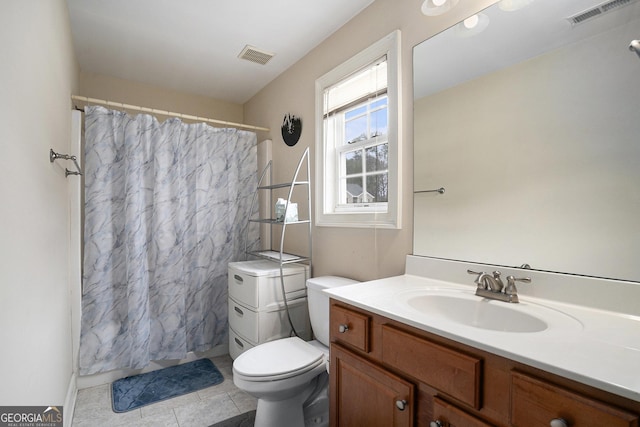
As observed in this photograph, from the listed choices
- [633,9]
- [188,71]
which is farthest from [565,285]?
[188,71]

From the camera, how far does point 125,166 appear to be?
2.25 metres

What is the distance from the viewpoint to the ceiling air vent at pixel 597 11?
97 centimetres

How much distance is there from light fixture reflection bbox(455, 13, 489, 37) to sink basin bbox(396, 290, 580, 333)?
43.9 inches

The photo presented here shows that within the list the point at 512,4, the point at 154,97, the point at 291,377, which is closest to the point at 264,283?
the point at 291,377

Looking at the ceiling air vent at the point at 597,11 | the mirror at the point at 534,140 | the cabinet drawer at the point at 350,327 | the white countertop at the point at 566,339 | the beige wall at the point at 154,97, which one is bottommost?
the cabinet drawer at the point at 350,327

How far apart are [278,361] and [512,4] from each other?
6.15 ft

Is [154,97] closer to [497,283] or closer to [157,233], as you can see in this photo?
[157,233]

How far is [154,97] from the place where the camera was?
294cm

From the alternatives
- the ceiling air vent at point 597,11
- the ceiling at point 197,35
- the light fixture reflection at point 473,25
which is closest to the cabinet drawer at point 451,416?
the ceiling air vent at point 597,11

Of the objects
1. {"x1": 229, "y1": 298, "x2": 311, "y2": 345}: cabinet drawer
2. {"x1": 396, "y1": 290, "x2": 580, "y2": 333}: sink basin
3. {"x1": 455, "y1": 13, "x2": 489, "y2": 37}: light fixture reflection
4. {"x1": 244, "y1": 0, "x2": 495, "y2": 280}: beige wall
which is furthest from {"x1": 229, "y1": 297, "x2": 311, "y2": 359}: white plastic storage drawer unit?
{"x1": 455, "y1": 13, "x2": 489, "y2": 37}: light fixture reflection

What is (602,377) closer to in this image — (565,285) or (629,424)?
(629,424)

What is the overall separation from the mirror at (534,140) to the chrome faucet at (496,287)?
0.09 meters

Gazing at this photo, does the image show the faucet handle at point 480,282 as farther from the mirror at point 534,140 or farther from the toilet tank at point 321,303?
the toilet tank at point 321,303

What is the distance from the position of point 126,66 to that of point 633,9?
10.1 ft
